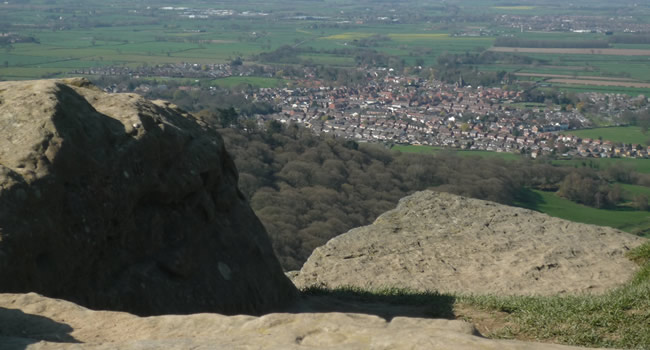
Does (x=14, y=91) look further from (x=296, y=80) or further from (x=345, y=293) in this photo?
(x=296, y=80)

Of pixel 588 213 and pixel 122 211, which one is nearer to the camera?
pixel 122 211

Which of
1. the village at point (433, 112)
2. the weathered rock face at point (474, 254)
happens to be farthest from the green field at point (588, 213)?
the weathered rock face at point (474, 254)

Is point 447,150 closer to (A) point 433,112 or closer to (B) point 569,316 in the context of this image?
(A) point 433,112

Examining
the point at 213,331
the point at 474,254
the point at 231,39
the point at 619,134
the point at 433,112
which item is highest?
the point at 213,331

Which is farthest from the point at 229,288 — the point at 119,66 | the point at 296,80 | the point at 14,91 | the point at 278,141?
the point at 296,80

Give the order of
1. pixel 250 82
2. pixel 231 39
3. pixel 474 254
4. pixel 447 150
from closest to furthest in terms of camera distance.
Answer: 1. pixel 474 254
2. pixel 447 150
3. pixel 250 82
4. pixel 231 39

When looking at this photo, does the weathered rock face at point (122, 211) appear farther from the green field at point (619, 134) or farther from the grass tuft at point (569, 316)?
the green field at point (619, 134)

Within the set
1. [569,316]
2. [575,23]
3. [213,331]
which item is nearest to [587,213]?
[569,316]

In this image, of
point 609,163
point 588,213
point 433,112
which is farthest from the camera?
point 433,112
